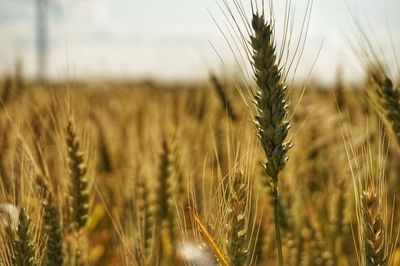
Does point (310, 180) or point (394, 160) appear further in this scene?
point (310, 180)

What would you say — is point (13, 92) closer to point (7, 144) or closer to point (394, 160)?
point (7, 144)

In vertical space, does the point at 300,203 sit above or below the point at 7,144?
below

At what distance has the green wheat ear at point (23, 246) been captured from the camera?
129 centimetres

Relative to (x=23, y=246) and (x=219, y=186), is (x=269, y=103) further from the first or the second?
(x=23, y=246)

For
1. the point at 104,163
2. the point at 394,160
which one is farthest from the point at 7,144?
the point at 394,160

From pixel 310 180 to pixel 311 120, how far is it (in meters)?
0.34

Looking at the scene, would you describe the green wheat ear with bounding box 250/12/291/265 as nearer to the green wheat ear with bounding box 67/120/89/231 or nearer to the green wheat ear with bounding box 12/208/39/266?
the green wheat ear with bounding box 12/208/39/266

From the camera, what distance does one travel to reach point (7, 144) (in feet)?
8.43

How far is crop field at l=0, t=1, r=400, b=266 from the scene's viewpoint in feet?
3.99

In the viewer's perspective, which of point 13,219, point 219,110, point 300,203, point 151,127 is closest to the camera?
point 13,219

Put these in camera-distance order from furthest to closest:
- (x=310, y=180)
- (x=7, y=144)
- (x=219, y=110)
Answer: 1. (x=219, y=110)
2. (x=310, y=180)
3. (x=7, y=144)

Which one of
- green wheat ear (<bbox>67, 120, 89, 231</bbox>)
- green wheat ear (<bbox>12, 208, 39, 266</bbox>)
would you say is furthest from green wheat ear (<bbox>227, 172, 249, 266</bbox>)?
green wheat ear (<bbox>67, 120, 89, 231</bbox>)

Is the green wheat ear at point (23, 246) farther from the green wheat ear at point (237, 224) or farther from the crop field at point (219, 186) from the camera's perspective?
the green wheat ear at point (237, 224)

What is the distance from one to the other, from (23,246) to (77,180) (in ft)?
1.53
